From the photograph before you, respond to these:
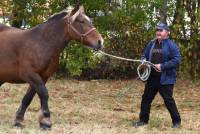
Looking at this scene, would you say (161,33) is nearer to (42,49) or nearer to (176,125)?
(176,125)

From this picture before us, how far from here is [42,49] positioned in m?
9.12

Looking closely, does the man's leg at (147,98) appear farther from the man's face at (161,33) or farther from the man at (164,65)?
the man's face at (161,33)

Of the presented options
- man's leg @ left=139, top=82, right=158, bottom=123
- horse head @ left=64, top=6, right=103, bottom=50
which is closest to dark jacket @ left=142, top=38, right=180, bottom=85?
man's leg @ left=139, top=82, right=158, bottom=123

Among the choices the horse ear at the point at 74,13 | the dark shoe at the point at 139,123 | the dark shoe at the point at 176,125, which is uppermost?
the horse ear at the point at 74,13

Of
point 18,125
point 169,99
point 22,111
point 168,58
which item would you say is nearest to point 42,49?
point 22,111

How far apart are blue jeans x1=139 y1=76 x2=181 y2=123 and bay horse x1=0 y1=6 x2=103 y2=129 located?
1.28m

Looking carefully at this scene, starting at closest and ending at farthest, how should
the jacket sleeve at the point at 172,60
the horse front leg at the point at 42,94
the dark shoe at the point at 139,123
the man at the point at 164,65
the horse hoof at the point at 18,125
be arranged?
the horse front leg at the point at 42,94
the horse hoof at the point at 18,125
the jacket sleeve at the point at 172,60
the man at the point at 164,65
the dark shoe at the point at 139,123

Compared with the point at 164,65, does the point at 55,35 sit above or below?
above

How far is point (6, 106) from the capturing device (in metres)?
11.5

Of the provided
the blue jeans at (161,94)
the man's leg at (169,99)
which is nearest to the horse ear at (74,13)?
the blue jeans at (161,94)

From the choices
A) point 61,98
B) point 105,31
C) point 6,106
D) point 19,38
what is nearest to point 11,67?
point 19,38

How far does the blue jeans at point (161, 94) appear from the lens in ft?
31.5

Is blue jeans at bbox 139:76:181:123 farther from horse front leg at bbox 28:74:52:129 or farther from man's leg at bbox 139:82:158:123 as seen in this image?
horse front leg at bbox 28:74:52:129

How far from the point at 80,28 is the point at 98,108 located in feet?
9.80
